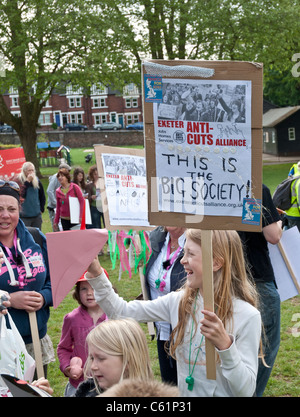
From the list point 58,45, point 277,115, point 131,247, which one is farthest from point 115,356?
point 277,115

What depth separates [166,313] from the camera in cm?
312

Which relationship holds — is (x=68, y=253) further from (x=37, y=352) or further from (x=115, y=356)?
(x=37, y=352)

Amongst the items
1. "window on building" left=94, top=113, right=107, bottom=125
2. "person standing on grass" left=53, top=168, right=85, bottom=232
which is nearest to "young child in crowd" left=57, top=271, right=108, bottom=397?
"person standing on grass" left=53, top=168, right=85, bottom=232

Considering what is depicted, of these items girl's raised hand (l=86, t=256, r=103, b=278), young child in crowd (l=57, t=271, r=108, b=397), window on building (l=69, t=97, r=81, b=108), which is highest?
girl's raised hand (l=86, t=256, r=103, b=278)

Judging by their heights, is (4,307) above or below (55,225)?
above

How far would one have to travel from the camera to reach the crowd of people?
269 centimetres

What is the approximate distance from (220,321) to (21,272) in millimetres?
1790

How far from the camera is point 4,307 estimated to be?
352 cm

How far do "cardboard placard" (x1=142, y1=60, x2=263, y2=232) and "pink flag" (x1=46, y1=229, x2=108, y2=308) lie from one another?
1.58ft

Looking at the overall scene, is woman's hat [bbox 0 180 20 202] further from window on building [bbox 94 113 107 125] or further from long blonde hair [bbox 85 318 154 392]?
window on building [bbox 94 113 107 125]

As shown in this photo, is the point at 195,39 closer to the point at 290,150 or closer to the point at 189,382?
the point at 290,150

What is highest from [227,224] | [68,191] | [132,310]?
[227,224]

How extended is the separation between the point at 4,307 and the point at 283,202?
5.94 m
